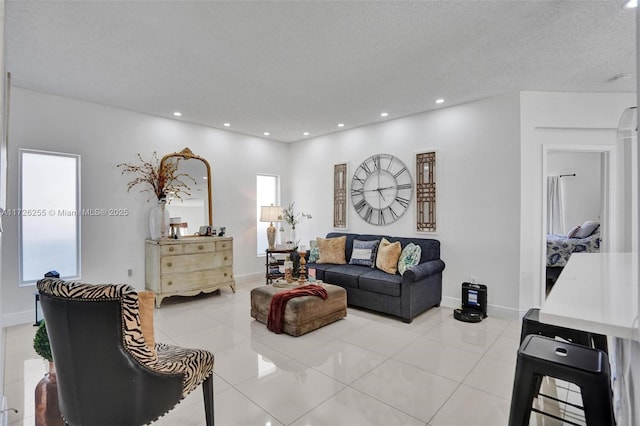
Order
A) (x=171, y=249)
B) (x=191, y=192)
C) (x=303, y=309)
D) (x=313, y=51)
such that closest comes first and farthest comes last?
(x=313, y=51) < (x=303, y=309) < (x=171, y=249) < (x=191, y=192)

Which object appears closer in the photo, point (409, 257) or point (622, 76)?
point (622, 76)

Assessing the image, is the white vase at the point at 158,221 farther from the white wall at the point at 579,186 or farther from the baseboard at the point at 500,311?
the white wall at the point at 579,186

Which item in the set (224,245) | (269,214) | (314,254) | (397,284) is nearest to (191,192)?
(224,245)

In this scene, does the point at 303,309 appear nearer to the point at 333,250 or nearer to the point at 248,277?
the point at 333,250

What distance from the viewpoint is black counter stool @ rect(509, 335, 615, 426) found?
125 centimetres

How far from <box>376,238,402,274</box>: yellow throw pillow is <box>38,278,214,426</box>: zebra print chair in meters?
3.10

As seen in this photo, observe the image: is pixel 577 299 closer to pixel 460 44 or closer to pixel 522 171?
pixel 460 44

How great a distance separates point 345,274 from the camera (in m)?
4.18

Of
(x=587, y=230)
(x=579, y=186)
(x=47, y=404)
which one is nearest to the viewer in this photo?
(x=47, y=404)

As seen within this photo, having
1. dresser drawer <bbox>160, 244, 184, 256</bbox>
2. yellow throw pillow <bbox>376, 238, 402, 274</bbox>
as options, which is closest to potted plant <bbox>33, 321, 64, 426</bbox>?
dresser drawer <bbox>160, 244, 184, 256</bbox>

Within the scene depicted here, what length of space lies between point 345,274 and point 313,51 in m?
2.68

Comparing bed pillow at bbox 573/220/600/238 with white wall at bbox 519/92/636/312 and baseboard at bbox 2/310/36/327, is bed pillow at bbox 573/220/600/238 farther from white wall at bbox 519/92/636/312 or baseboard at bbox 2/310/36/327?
baseboard at bbox 2/310/36/327

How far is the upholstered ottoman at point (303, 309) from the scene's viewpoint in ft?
10.6

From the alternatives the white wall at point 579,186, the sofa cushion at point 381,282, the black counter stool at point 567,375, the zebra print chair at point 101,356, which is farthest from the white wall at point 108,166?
the white wall at point 579,186
